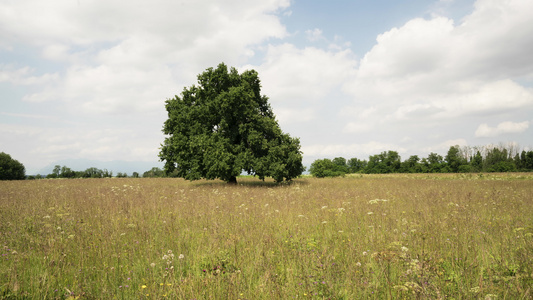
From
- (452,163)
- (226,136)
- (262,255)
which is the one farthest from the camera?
(452,163)

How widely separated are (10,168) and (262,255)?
65.3 m

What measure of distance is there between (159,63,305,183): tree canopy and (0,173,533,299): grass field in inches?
415

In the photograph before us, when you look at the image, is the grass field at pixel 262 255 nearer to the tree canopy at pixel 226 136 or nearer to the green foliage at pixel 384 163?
the tree canopy at pixel 226 136

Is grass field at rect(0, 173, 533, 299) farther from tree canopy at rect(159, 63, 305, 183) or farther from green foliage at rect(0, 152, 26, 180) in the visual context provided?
green foliage at rect(0, 152, 26, 180)

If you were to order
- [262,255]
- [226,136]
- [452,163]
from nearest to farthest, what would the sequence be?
1. [262,255]
2. [226,136]
3. [452,163]

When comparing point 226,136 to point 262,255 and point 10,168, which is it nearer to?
point 262,255

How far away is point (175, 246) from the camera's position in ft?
18.2

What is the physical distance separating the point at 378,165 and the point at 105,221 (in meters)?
96.0

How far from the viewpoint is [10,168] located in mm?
46375

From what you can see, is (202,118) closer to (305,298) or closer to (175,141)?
(175,141)

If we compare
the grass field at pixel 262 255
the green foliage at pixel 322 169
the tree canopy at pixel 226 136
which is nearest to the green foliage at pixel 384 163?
the green foliage at pixel 322 169

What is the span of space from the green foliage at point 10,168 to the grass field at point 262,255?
175 ft

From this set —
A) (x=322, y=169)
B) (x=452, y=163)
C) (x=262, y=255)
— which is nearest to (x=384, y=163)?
(x=452, y=163)

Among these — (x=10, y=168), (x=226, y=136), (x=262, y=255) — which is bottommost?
(x=262, y=255)
